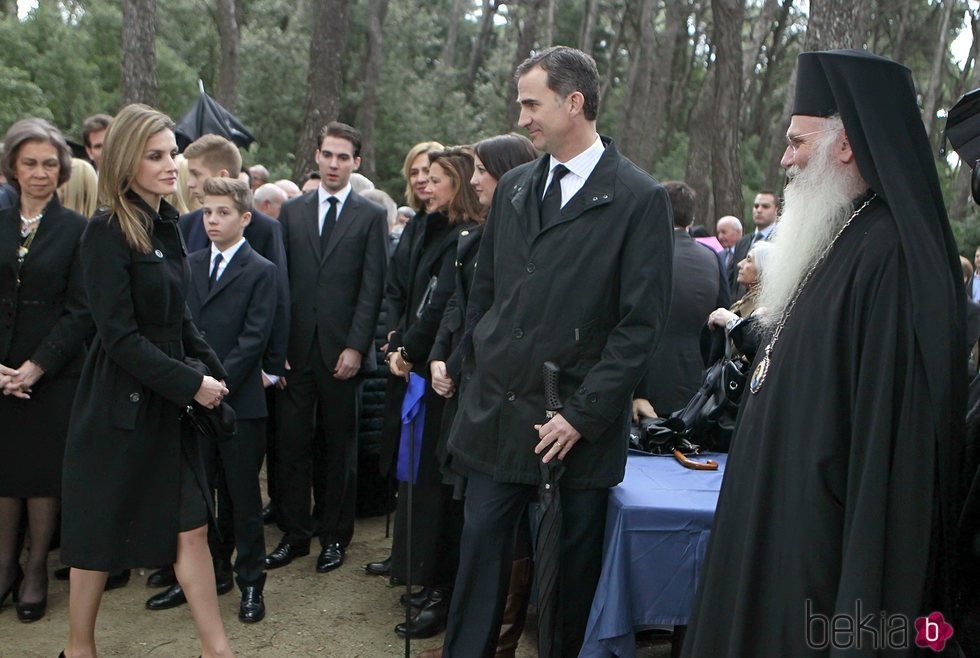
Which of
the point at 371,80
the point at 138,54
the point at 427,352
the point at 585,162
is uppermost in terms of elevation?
the point at 371,80

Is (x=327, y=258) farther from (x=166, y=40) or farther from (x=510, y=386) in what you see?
(x=166, y=40)

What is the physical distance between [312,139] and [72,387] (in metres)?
8.42

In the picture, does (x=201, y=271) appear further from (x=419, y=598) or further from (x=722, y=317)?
(x=722, y=317)

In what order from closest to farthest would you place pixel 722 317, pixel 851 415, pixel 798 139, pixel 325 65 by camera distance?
pixel 851 415, pixel 798 139, pixel 722 317, pixel 325 65

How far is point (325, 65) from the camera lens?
44.1 feet

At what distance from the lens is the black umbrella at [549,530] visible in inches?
129

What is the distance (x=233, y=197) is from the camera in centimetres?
485

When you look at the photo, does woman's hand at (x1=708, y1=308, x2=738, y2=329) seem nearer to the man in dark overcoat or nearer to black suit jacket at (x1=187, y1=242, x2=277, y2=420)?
the man in dark overcoat

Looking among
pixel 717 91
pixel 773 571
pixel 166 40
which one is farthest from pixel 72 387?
pixel 166 40

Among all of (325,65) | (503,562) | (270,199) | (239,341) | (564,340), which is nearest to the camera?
(564,340)

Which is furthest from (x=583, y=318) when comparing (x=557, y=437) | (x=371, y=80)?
(x=371, y=80)

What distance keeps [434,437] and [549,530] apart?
1449 mm

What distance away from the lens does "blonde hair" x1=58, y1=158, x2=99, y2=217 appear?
5.00 m

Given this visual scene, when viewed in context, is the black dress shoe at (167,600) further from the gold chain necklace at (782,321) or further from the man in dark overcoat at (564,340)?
the gold chain necklace at (782,321)
